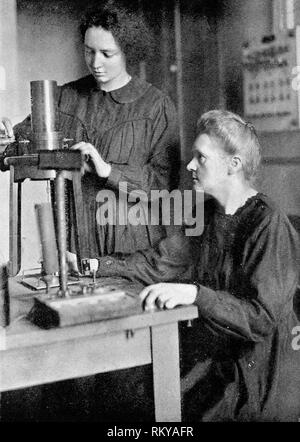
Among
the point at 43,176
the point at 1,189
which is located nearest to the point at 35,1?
the point at 1,189

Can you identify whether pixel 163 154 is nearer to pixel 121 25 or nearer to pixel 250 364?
pixel 121 25

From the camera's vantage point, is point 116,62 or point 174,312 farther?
point 116,62

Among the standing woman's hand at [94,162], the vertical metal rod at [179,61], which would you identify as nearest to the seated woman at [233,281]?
the standing woman's hand at [94,162]

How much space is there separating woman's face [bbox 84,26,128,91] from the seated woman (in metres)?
0.46

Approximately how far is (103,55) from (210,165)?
1.97ft

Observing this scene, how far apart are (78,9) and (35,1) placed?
0.34m

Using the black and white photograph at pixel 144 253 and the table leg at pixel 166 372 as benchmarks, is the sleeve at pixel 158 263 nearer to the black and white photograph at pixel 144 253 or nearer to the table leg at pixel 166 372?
the black and white photograph at pixel 144 253

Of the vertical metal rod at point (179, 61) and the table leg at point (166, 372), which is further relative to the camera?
the vertical metal rod at point (179, 61)

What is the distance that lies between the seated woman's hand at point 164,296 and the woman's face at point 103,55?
1.04m

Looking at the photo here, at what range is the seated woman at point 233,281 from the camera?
1537 mm

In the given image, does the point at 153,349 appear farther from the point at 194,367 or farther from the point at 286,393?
the point at 286,393

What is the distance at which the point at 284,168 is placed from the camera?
278 centimetres

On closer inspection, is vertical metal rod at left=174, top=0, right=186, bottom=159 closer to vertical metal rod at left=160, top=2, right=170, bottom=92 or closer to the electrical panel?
vertical metal rod at left=160, top=2, right=170, bottom=92

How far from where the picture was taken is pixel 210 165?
183 cm
